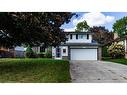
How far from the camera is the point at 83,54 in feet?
147

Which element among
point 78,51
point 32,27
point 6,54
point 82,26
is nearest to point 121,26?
point 82,26

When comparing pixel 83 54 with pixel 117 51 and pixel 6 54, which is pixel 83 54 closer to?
pixel 117 51

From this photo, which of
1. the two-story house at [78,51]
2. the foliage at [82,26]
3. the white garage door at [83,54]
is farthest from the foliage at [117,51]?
the foliage at [82,26]

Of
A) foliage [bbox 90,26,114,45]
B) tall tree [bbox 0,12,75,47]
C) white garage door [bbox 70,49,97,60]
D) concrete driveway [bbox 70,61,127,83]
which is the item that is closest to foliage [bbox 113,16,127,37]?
foliage [bbox 90,26,114,45]

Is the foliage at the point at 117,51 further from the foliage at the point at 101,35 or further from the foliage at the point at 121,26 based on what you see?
the foliage at the point at 121,26

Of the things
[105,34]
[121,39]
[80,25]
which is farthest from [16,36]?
[105,34]

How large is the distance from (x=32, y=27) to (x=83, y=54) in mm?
24077

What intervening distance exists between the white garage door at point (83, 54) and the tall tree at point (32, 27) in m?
18.5

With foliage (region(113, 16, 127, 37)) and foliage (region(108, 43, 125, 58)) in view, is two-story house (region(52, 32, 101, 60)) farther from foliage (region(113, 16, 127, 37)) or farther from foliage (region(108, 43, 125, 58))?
foliage (region(113, 16, 127, 37))

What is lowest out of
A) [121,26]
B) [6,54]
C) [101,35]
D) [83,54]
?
[83,54]

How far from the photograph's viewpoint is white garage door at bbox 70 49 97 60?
4469 centimetres

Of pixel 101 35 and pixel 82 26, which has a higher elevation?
pixel 82 26
